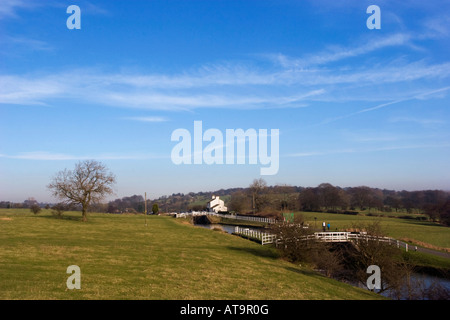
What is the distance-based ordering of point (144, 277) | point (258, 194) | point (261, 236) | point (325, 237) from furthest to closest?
point (258, 194)
point (261, 236)
point (325, 237)
point (144, 277)

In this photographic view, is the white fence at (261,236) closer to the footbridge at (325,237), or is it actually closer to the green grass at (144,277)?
the footbridge at (325,237)

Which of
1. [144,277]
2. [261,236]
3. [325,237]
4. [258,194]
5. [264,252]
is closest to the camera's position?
[144,277]

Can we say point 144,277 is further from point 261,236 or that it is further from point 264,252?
point 261,236

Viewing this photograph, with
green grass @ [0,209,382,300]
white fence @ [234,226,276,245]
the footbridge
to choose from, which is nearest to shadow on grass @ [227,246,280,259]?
the footbridge

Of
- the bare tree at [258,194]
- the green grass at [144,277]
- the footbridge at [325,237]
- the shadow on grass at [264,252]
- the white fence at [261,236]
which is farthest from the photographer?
the bare tree at [258,194]

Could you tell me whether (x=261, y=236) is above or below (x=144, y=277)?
below

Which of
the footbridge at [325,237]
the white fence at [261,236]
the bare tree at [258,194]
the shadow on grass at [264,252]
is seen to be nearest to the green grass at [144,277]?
the shadow on grass at [264,252]

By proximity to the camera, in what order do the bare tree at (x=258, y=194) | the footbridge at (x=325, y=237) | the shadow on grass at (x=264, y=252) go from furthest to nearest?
the bare tree at (x=258, y=194) < the shadow on grass at (x=264, y=252) < the footbridge at (x=325, y=237)

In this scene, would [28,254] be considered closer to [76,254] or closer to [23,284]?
[76,254]

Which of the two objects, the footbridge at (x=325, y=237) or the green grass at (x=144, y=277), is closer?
the green grass at (x=144, y=277)

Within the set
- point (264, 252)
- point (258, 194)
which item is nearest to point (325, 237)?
point (264, 252)

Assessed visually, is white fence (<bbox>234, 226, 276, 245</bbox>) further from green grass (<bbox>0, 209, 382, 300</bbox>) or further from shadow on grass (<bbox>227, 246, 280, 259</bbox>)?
green grass (<bbox>0, 209, 382, 300</bbox>)
